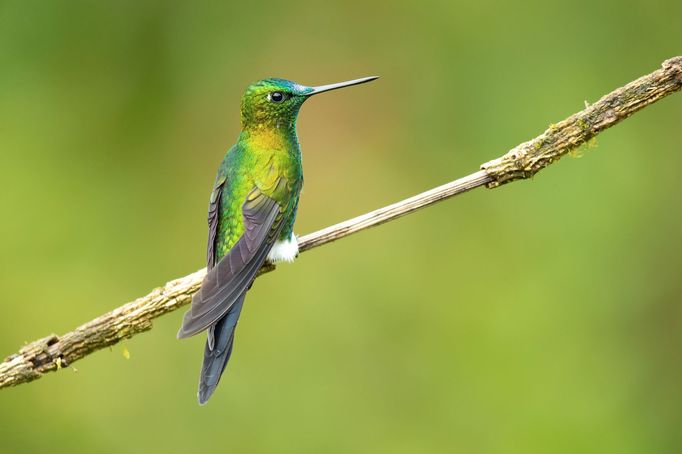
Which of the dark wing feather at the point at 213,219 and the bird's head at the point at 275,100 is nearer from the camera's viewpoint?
the dark wing feather at the point at 213,219

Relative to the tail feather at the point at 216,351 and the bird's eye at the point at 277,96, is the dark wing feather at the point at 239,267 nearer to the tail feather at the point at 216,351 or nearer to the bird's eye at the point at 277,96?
the tail feather at the point at 216,351

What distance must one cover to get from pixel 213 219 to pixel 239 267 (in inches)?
16.4

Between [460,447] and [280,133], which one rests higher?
[280,133]

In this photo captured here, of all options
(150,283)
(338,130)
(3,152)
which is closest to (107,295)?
(150,283)

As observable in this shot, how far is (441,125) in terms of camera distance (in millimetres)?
6117

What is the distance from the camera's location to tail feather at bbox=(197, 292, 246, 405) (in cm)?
323

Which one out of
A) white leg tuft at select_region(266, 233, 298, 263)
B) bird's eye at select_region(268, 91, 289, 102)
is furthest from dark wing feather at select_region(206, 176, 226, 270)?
bird's eye at select_region(268, 91, 289, 102)

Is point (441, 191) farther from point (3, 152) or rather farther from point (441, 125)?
point (3, 152)

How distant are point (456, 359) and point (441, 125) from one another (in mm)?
1615

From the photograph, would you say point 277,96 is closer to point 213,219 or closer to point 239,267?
point 213,219

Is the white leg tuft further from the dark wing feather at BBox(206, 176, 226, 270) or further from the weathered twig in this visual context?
the weathered twig

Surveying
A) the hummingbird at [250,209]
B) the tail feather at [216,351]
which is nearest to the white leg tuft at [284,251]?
the hummingbird at [250,209]

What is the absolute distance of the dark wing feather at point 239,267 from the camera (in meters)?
3.12

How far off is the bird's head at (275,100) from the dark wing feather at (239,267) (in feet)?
0.99
